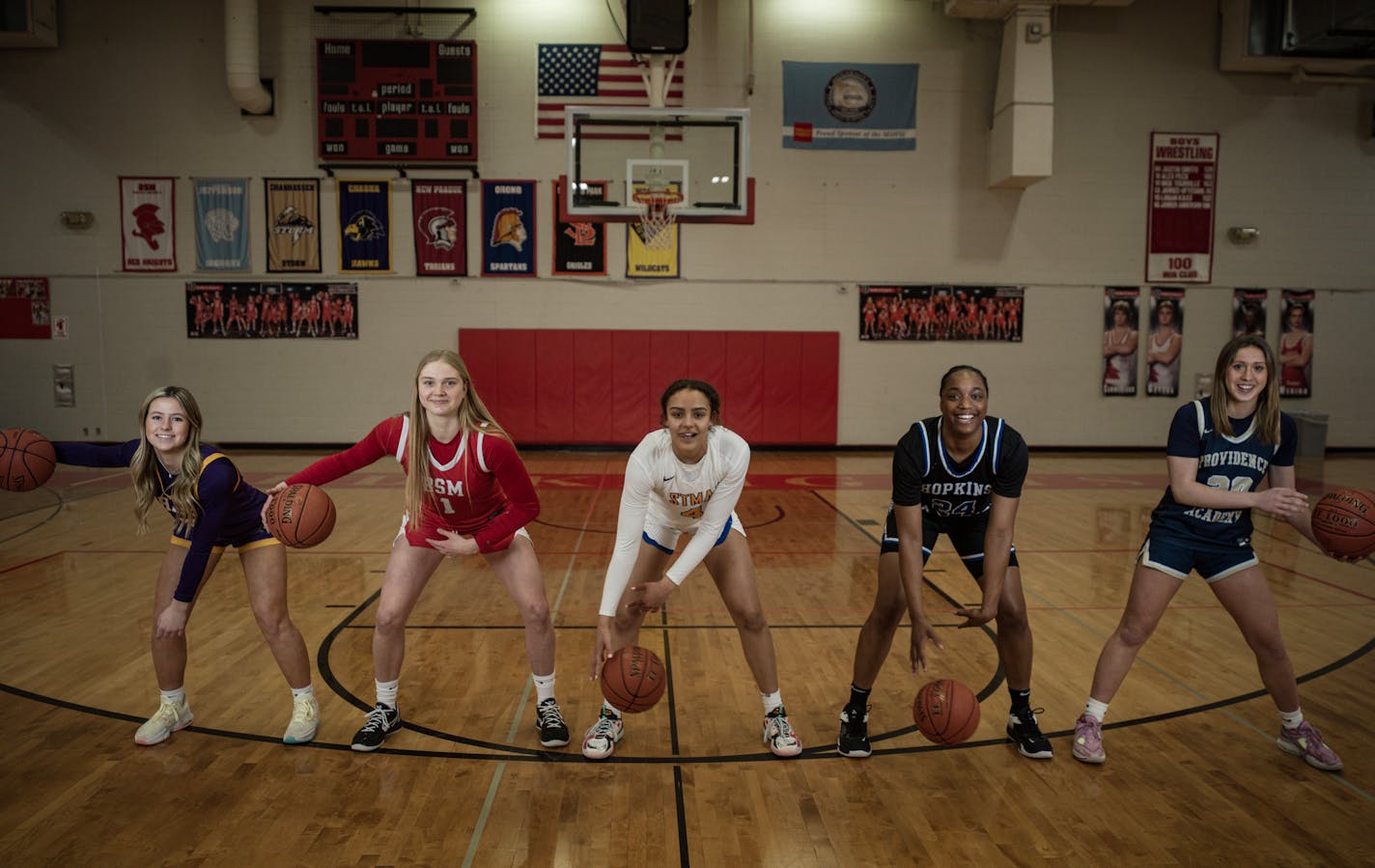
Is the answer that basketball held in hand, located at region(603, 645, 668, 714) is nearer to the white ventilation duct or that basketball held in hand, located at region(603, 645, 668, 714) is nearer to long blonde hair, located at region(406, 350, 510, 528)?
long blonde hair, located at region(406, 350, 510, 528)

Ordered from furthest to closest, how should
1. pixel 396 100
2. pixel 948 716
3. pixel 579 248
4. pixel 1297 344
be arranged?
pixel 1297 344, pixel 579 248, pixel 396 100, pixel 948 716

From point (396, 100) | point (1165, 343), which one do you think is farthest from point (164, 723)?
point (1165, 343)

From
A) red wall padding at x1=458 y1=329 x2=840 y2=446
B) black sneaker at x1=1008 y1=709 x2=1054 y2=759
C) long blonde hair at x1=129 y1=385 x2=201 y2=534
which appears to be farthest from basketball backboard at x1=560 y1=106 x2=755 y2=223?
black sneaker at x1=1008 y1=709 x2=1054 y2=759

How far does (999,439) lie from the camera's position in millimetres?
3463

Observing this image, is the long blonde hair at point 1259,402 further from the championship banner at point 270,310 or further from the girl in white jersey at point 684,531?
the championship banner at point 270,310

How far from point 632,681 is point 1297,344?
15.9 m

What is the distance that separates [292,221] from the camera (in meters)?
14.0

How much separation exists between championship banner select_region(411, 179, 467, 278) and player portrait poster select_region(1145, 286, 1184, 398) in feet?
38.5

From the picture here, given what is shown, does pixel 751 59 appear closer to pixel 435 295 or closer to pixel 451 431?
pixel 435 295

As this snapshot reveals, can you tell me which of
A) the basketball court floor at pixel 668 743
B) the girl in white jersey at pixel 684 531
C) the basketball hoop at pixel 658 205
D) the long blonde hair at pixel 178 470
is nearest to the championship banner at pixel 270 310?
the basketball hoop at pixel 658 205

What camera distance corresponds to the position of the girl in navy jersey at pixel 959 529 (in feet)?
11.1

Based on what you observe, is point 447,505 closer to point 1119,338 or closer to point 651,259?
point 651,259

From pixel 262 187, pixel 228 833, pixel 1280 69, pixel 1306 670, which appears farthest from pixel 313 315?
pixel 1280 69

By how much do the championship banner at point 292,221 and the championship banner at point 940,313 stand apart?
9124 mm
